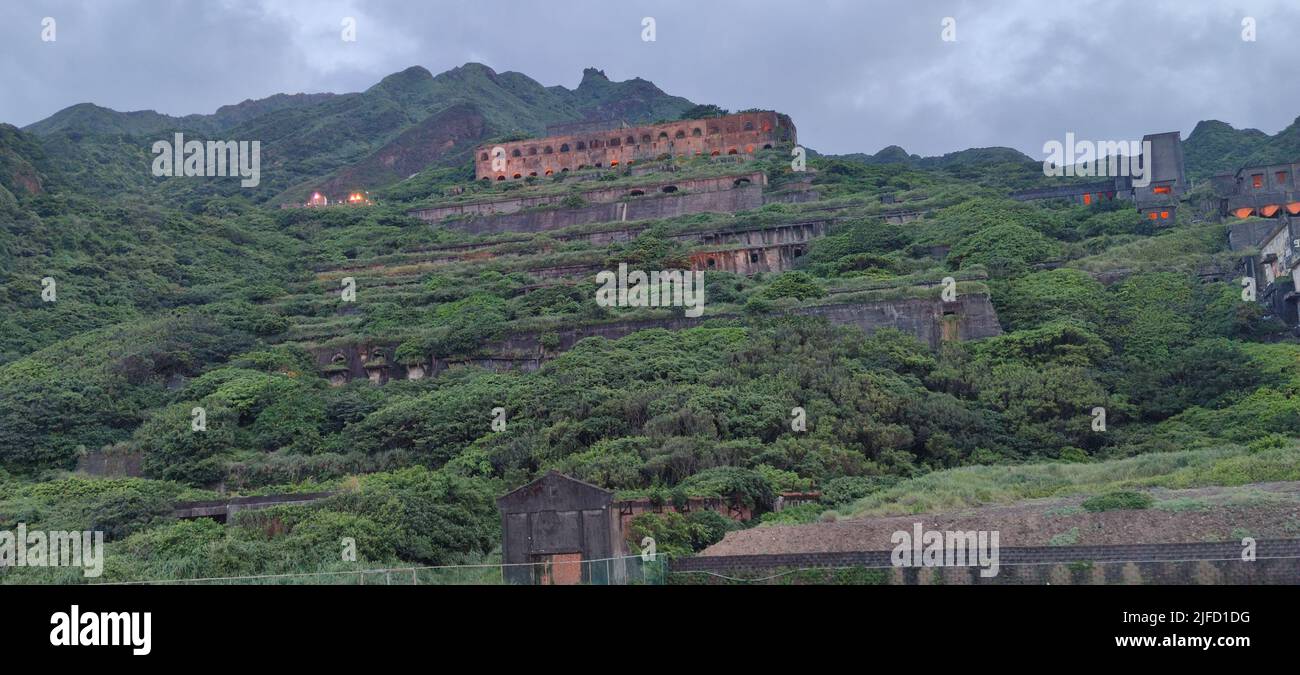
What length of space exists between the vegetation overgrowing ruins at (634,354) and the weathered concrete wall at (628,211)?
0.18 metres

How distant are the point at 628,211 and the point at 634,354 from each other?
28.1 metres

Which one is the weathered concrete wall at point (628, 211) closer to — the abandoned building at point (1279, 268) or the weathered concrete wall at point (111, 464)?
the abandoned building at point (1279, 268)

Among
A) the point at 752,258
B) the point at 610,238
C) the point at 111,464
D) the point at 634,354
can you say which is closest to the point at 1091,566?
the point at 634,354

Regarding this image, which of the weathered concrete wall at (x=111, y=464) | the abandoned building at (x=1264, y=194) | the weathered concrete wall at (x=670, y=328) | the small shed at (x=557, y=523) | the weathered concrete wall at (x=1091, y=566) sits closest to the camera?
the weathered concrete wall at (x=1091, y=566)

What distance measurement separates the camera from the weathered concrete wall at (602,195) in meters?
71.4

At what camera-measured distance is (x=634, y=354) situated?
42.9 m

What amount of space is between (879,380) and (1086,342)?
756 centimetres

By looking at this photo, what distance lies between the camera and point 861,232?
56.6 meters

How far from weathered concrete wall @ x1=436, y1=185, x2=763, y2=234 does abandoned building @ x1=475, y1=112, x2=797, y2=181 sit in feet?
37.1

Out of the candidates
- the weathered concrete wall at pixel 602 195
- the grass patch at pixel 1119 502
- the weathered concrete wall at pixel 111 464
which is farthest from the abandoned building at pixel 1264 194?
the weathered concrete wall at pixel 111 464

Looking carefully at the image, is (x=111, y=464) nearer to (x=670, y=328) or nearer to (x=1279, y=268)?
(x=670, y=328)

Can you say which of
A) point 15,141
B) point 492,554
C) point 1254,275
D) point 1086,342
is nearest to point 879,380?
point 1086,342

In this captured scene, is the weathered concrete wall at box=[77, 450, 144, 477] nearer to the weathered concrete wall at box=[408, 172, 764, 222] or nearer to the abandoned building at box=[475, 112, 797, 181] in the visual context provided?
the weathered concrete wall at box=[408, 172, 764, 222]
